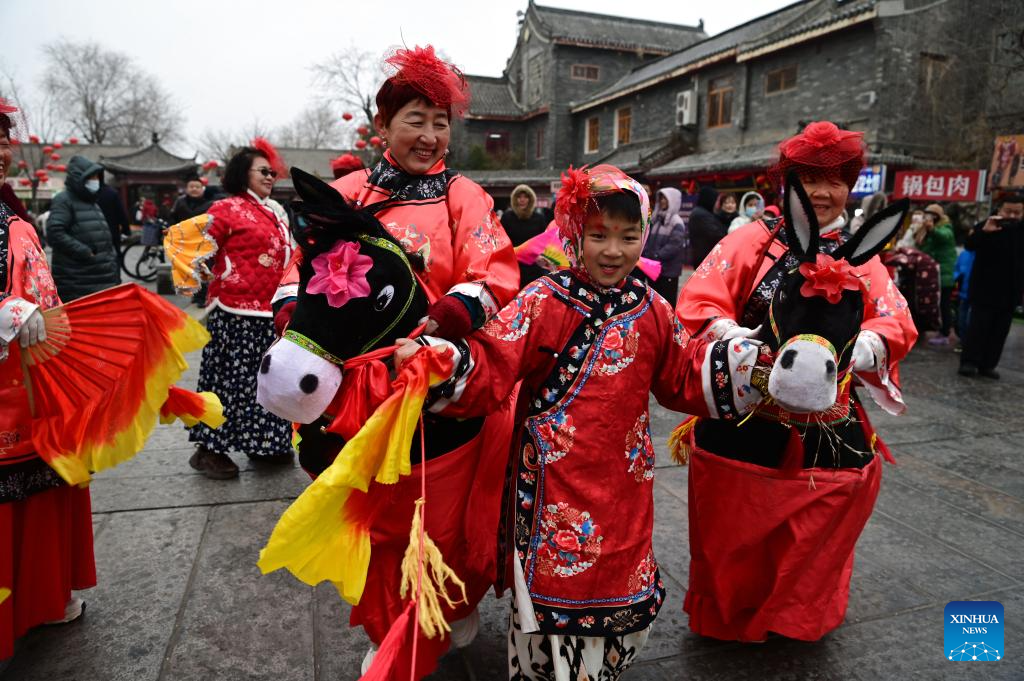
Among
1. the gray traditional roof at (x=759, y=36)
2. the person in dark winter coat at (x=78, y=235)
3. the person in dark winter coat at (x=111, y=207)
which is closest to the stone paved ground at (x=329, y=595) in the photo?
the person in dark winter coat at (x=78, y=235)

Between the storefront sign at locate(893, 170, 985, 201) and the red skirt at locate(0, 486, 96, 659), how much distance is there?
39.0 feet

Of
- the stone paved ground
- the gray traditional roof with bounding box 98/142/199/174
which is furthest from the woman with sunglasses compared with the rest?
the gray traditional roof with bounding box 98/142/199/174

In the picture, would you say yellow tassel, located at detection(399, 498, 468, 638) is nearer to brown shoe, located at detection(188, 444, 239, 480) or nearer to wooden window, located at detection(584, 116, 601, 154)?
brown shoe, located at detection(188, 444, 239, 480)

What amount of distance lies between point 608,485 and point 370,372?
0.70 m

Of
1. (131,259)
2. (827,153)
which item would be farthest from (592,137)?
(827,153)

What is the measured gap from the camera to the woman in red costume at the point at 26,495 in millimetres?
2025

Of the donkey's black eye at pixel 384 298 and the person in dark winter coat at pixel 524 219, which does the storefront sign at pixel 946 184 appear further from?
the donkey's black eye at pixel 384 298

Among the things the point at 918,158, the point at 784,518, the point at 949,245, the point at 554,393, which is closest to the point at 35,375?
the point at 554,393

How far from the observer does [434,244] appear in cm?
201

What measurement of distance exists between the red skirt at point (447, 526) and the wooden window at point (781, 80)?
53.1 feet

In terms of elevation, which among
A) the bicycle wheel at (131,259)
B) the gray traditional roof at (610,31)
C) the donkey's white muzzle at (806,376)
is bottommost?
the bicycle wheel at (131,259)

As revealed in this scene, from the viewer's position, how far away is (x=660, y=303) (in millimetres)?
1871

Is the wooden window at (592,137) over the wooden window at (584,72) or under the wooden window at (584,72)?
under

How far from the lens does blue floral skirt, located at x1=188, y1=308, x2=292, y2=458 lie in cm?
376
